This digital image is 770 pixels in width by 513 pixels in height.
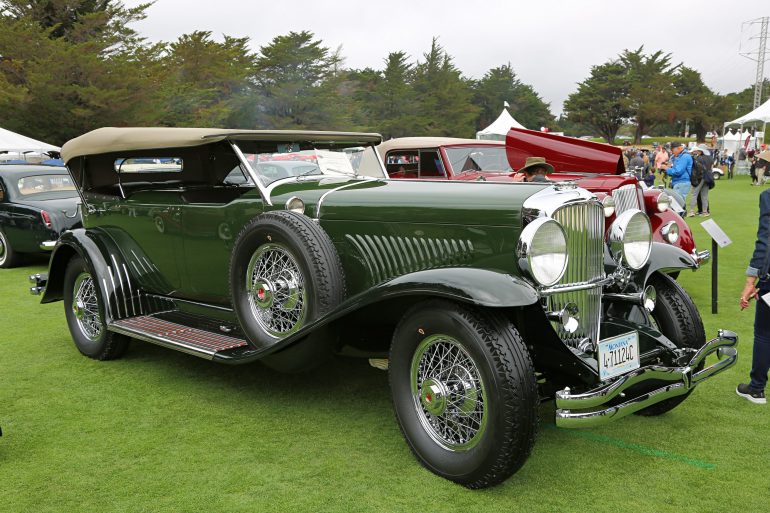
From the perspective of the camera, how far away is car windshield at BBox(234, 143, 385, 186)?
4.59 metres

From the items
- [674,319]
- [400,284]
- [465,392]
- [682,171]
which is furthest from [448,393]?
[682,171]

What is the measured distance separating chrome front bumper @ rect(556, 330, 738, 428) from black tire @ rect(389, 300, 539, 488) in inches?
5.9

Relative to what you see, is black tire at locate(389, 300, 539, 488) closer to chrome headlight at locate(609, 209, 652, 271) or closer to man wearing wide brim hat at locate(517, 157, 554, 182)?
chrome headlight at locate(609, 209, 652, 271)

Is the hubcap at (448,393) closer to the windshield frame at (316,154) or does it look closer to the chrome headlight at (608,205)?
the windshield frame at (316,154)

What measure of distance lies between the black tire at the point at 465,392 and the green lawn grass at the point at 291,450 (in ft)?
0.50

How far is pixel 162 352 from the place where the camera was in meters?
5.49

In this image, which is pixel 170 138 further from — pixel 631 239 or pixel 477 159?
pixel 477 159

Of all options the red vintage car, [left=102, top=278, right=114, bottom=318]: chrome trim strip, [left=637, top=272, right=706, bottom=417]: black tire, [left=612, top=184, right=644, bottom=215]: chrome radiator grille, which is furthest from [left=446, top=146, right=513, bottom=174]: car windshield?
[left=102, top=278, right=114, bottom=318]: chrome trim strip

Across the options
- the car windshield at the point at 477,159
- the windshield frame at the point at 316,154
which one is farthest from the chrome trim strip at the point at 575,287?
the car windshield at the point at 477,159

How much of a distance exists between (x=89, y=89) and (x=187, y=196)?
25470mm

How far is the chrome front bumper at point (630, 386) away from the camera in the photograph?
111 inches

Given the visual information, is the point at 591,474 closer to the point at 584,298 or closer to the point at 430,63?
the point at 584,298

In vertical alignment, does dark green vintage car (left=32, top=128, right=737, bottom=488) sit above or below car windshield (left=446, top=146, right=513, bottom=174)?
below

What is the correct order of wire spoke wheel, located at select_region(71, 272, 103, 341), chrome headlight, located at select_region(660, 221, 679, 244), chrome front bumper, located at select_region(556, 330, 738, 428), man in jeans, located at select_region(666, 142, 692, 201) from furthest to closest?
man in jeans, located at select_region(666, 142, 692, 201), chrome headlight, located at select_region(660, 221, 679, 244), wire spoke wheel, located at select_region(71, 272, 103, 341), chrome front bumper, located at select_region(556, 330, 738, 428)
